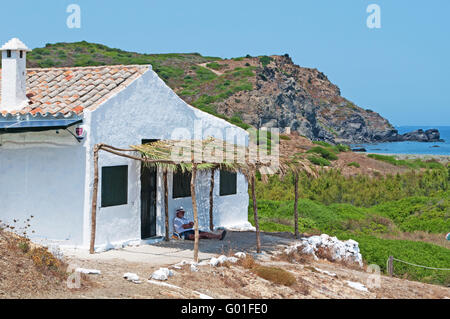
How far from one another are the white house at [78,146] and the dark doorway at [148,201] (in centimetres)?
2

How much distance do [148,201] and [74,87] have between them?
10.6 ft

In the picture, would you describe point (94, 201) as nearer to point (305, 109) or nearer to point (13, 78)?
point (13, 78)

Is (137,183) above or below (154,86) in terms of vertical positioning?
below

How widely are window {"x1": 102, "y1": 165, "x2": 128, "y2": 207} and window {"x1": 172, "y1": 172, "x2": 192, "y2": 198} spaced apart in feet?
6.55

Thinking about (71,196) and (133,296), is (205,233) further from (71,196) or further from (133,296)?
(133,296)

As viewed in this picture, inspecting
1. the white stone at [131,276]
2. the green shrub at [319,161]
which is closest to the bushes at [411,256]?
the white stone at [131,276]

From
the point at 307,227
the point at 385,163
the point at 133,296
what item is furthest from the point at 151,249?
the point at 385,163

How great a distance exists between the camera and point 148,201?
15.4m

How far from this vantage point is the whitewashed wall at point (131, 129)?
13.6 m

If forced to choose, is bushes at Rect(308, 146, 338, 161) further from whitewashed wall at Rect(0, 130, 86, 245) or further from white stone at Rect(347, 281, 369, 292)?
whitewashed wall at Rect(0, 130, 86, 245)

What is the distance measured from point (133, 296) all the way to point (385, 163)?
42.3 m

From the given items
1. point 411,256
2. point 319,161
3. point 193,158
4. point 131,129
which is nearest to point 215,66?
point 319,161
